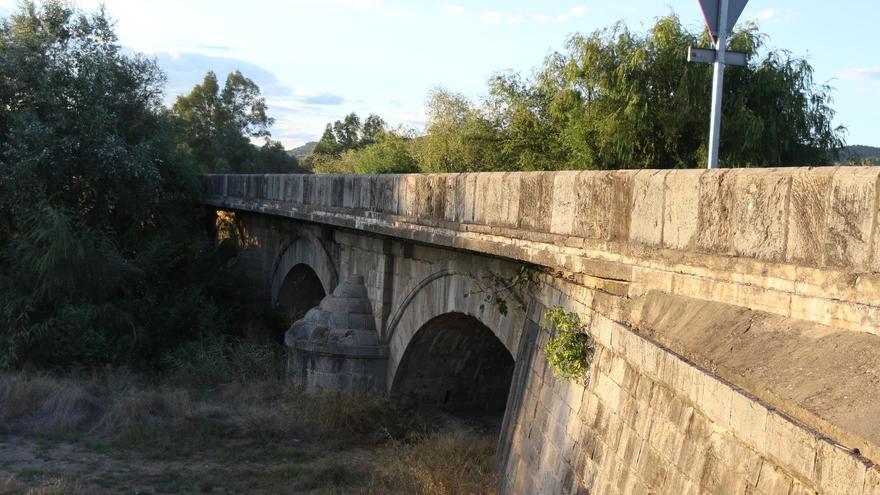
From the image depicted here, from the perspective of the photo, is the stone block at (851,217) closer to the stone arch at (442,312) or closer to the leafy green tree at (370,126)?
the stone arch at (442,312)

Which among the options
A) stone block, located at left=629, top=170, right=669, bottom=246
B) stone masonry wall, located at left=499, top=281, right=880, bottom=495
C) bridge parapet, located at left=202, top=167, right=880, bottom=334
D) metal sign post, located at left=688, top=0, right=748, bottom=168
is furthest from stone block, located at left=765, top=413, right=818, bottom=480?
metal sign post, located at left=688, top=0, right=748, bottom=168

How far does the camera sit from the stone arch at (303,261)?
42.2 ft

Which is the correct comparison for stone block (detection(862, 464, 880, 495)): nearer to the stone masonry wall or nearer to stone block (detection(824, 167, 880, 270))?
the stone masonry wall

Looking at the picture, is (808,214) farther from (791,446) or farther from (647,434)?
(647,434)

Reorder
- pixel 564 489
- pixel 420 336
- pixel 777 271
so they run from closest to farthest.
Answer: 1. pixel 777 271
2. pixel 564 489
3. pixel 420 336

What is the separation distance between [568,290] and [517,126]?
12.6 metres

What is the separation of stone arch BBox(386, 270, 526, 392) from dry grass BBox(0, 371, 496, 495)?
32.1 inches

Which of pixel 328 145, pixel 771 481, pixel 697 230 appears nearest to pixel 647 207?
pixel 697 230

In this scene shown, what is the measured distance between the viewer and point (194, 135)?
34469 millimetres

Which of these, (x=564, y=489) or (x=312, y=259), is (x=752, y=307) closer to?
(x=564, y=489)

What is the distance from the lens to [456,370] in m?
10.7

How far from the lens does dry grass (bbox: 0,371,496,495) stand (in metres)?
8.05

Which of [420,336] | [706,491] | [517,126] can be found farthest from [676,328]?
[517,126]

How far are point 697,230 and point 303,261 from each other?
10967mm
